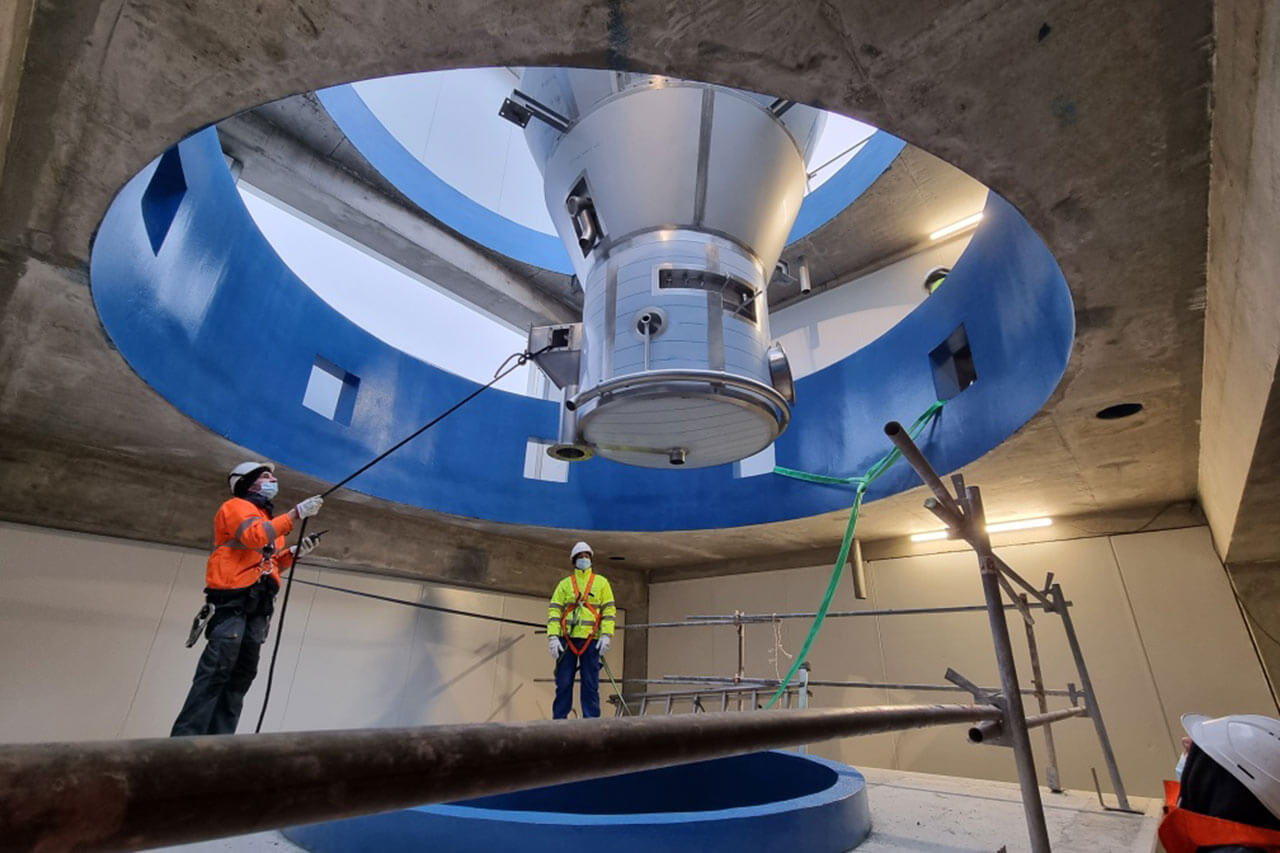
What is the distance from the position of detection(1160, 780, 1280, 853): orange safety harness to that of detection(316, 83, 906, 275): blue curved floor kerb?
5.31 meters

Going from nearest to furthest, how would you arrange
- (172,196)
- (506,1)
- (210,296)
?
(506,1), (172,196), (210,296)

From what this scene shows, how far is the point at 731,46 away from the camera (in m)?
1.64

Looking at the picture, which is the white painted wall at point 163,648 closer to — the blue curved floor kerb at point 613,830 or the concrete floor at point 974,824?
the concrete floor at point 974,824

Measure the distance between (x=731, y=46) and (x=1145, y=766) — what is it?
6.63 meters

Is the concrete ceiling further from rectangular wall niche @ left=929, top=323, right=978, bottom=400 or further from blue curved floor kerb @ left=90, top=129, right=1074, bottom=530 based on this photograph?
rectangular wall niche @ left=929, top=323, right=978, bottom=400

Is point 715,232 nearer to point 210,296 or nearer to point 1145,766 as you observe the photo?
point 210,296

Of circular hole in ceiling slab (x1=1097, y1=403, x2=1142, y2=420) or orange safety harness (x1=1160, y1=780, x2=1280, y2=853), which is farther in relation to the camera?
circular hole in ceiling slab (x1=1097, y1=403, x2=1142, y2=420)

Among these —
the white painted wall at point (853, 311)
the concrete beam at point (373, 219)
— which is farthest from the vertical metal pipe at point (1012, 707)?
the concrete beam at point (373, 219)

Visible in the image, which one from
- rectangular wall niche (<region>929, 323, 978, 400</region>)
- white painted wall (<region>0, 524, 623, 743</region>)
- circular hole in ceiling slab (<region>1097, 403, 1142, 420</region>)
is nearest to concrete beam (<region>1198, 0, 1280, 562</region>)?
circular hole in ceiling slab (<region>1097, 403, 1142, 420</region>)

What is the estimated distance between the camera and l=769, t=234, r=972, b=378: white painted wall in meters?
7.48

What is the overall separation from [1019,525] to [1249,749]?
478 cm

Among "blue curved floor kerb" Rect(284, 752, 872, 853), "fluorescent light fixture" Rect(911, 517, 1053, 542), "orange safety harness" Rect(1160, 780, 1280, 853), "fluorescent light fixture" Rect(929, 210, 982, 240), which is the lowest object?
"blue curved floor kerb" Rect(284, 752, 872, 853)

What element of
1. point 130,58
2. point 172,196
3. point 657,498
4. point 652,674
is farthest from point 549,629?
point 130,58

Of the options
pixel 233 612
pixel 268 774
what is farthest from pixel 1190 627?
pixel 233 612
